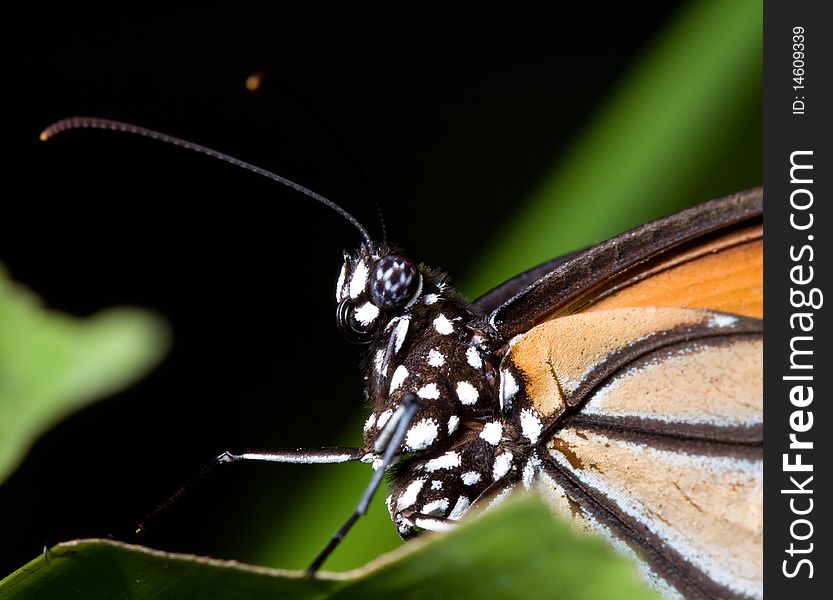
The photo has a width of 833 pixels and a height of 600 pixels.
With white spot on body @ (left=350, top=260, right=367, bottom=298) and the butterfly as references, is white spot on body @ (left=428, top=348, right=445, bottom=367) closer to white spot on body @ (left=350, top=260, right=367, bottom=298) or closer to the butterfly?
the butterfly

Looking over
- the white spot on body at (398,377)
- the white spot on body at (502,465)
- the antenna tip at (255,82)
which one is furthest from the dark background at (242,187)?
the white spot on body at (502,465)

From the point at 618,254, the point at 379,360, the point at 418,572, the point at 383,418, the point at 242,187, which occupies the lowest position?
the point at 418,572

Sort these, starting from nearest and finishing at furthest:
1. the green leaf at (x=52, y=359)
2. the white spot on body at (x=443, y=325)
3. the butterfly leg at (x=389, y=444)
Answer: the green leaf at (x=52, y=359)
the butterfly leg at (x=389, y=444)
the white spot on body at (x=443, y=325)

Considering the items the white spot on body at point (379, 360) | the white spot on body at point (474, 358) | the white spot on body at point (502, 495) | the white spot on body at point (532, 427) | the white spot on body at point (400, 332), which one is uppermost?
the white spot on body at point (400, 332)

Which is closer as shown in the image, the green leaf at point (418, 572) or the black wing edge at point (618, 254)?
the green leaf at point (418, 572)

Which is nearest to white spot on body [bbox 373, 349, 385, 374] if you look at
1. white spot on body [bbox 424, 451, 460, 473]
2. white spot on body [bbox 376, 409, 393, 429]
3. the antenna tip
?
white spot on body [bbox 376, 409, 393, 429]

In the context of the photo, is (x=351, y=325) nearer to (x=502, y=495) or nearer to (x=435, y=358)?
(x=435, y=358)

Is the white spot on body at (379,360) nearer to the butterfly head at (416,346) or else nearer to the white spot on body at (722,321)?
the butterfly head at (416,346)

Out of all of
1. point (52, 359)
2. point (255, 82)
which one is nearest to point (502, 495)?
point (52, 359)

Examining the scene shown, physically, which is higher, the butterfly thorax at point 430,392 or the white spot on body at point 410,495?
the butterfly thorax at point 430,392
